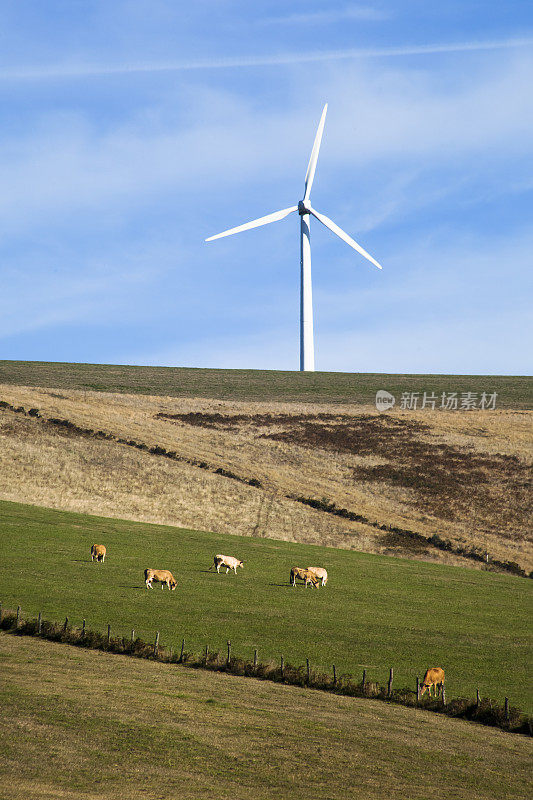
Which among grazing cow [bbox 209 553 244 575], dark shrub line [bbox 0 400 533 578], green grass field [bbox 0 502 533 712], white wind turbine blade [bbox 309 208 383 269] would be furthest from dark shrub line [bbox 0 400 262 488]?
white wind turbine blade [bbox 309 208 383 269]

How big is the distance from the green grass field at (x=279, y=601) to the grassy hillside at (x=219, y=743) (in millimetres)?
3814

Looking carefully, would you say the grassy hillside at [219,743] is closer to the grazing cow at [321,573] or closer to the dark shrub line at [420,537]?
the grazing cow at [321,573]

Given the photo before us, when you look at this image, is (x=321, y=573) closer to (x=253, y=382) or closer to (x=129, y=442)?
(x=129, y=442)

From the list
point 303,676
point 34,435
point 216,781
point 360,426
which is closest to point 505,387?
point 360,426

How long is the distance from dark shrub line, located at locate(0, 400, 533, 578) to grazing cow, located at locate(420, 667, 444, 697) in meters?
27.9

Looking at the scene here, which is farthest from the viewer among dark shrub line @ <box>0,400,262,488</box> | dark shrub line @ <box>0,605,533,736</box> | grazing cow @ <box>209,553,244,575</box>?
dark shrub line @ <box>0,400,262,488</box>

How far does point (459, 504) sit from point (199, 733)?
5132cm

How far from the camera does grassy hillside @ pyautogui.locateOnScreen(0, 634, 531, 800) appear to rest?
15945mm

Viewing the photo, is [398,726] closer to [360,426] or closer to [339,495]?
[339,495]

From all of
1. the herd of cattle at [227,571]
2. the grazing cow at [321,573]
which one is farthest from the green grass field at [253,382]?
the grazing cow at [321,573]

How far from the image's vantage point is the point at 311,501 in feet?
208

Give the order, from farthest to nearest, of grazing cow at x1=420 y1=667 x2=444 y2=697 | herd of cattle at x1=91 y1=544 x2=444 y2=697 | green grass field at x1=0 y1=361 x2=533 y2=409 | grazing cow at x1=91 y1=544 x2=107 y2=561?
green grass field at x1=0 y1=361 x2=533 y2=409 → grazing cow at x1=91 y1=544 x2=107 y2=561 → herd of cattle at x1=91 y1=544 x2=444 y2=697 → grazing cow at x1=420 y1=667 x2=444 y2=697

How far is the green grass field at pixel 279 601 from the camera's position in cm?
2838

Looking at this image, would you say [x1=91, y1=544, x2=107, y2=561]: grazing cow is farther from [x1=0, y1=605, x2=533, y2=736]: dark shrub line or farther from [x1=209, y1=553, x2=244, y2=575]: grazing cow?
[x1=0, y1=605, x2=533, y2=736]: dark shrub line
